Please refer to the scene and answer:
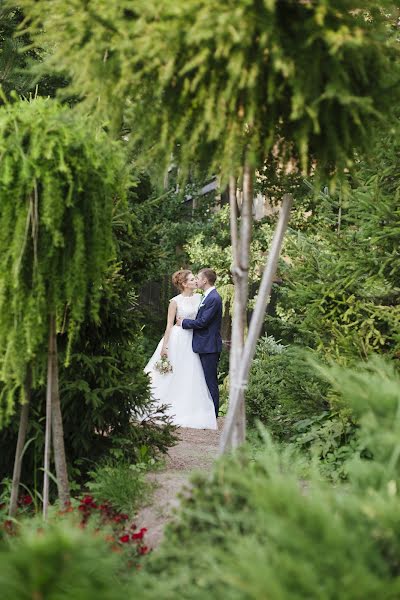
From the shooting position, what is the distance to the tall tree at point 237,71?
12.0 feet

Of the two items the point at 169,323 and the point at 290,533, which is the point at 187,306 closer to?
the point at 169,323

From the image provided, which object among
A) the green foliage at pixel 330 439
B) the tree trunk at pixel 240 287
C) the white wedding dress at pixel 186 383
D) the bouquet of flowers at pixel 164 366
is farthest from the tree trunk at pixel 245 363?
the bouquet of flowers at pixel 164 366

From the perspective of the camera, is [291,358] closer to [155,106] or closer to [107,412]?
[107,412]

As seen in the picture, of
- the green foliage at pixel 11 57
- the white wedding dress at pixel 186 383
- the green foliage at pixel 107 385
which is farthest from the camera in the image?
the green foliage at pixel 11 57

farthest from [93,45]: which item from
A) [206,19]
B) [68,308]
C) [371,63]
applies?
[68,308]

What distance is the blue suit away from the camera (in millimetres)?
9797

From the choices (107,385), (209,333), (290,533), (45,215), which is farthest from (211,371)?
(290,533)

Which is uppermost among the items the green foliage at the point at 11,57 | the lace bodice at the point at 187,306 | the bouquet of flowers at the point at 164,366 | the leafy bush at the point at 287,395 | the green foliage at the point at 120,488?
the green foliage at the point at 11,57

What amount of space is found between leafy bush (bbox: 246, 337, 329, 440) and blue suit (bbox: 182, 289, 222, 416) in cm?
79

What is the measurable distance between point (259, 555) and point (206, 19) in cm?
235

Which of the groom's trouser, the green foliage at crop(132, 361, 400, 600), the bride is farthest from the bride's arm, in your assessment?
the green foliage at crop(132, 361, 400, 600)

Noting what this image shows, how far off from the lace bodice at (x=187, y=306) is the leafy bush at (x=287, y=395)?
1283mm

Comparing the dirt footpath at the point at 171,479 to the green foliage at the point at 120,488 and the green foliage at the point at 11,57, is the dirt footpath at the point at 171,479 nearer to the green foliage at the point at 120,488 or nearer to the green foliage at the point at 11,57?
the green foliage at the point at 120,488

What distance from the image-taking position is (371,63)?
4.01 metres
